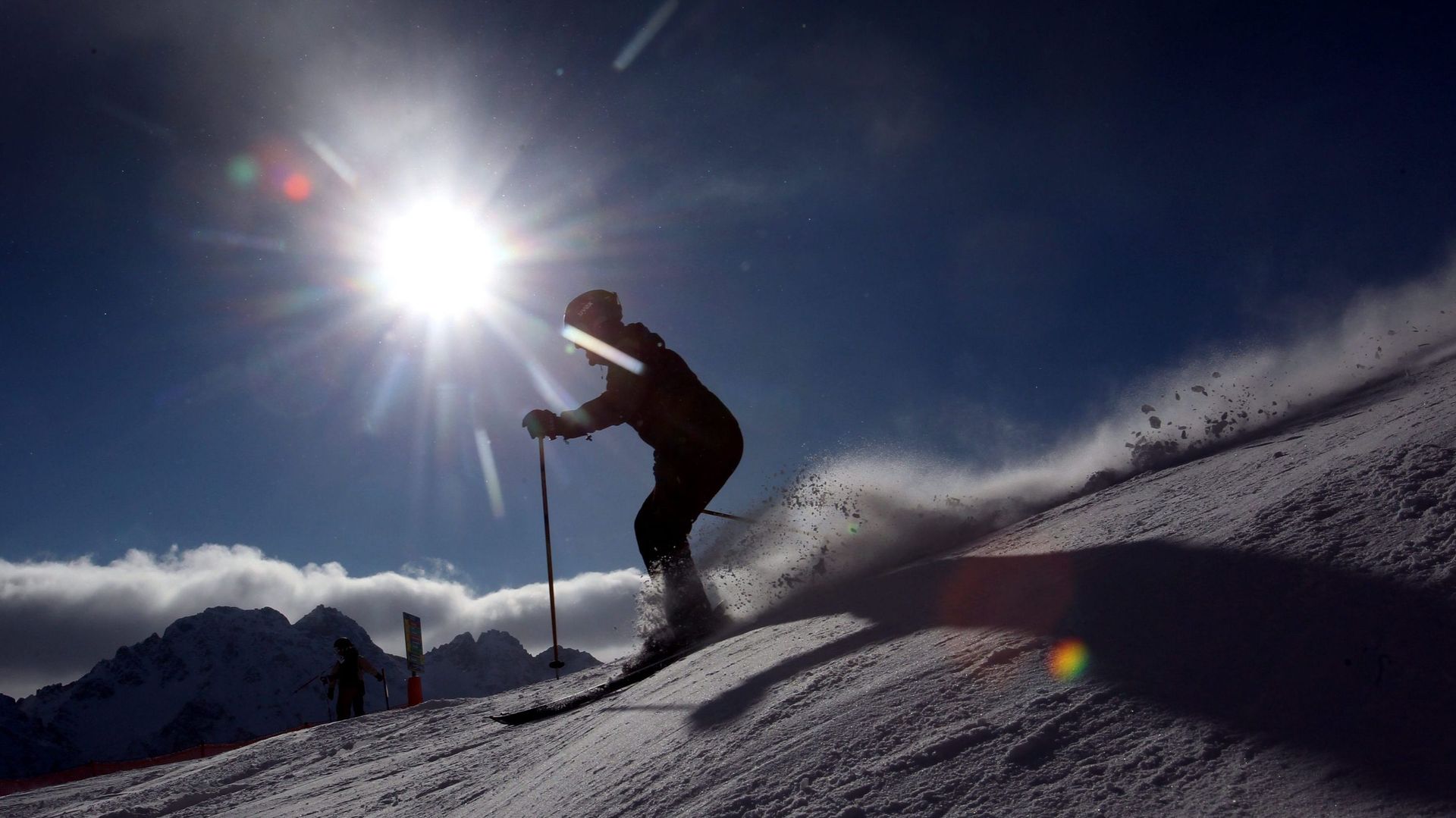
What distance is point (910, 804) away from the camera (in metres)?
1.60

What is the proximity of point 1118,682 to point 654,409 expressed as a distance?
5.37 meters

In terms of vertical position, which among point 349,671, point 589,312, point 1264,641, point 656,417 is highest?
point 589,312

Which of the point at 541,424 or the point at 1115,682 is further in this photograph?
the point at 541,424

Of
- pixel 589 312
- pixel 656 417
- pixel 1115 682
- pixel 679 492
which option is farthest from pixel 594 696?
pixel 1115 682

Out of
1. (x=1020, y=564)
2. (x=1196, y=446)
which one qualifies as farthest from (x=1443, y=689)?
(x=1196, y=446)

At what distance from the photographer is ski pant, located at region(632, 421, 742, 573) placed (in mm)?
6477

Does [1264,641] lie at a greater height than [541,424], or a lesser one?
lesser

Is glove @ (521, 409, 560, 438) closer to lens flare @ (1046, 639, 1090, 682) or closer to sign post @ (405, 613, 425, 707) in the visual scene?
lens flare @ (1046, 639, 1090, 682)

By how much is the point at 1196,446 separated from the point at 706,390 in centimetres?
379

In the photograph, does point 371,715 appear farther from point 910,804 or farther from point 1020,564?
point 910,804

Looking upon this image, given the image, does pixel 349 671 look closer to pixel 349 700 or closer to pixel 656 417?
pixel 349 700

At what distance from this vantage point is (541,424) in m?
7.03

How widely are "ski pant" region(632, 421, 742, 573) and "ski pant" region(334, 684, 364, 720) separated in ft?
31.1

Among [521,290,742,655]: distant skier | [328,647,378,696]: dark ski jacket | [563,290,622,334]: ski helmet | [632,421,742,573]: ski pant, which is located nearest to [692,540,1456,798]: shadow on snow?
[632,421,742,573]: ski pant
